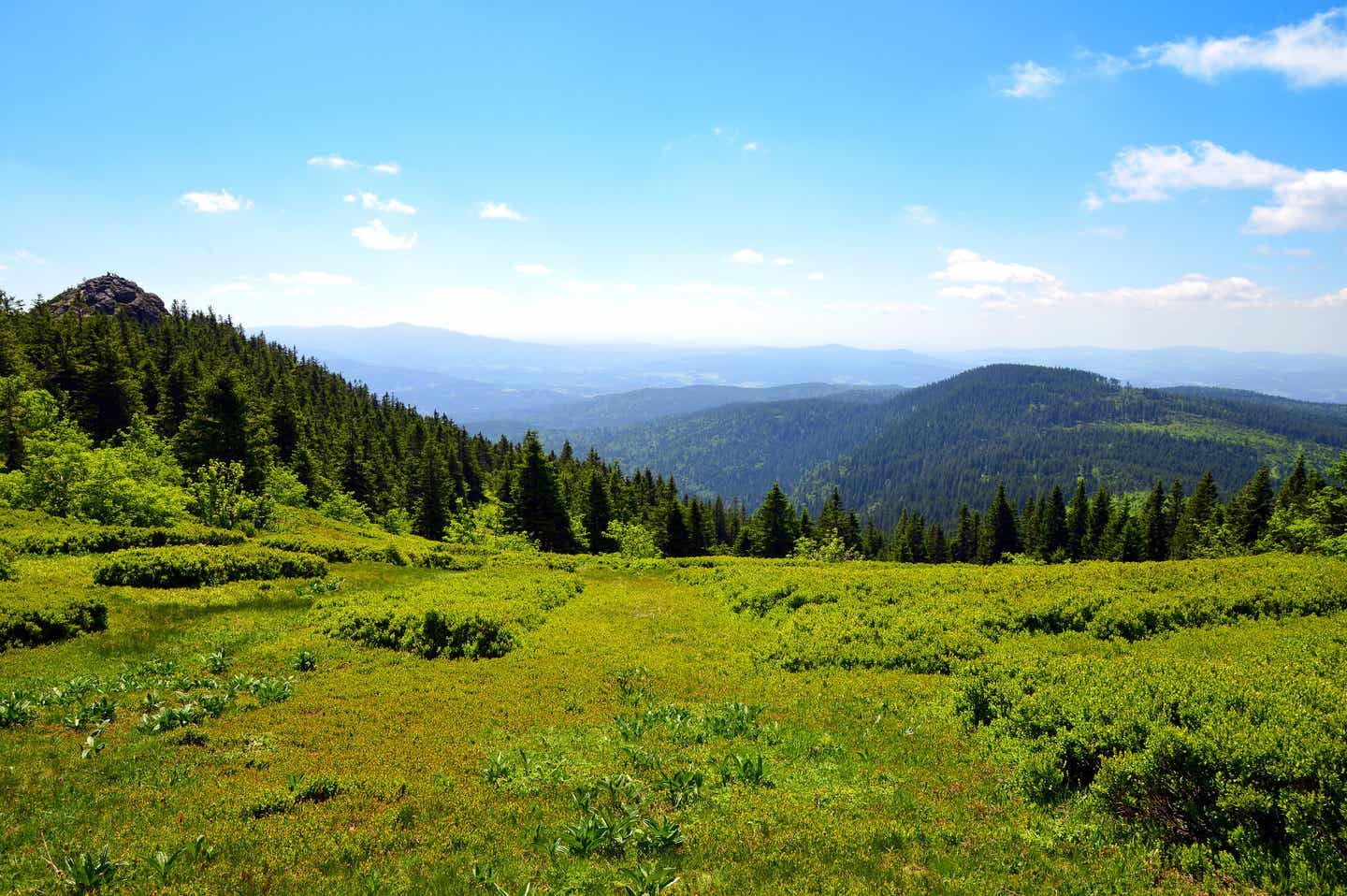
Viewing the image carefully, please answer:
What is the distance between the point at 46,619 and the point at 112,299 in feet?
585

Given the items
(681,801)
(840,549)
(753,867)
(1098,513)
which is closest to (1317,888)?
(753,867)

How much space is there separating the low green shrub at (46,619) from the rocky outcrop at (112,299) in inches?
6267

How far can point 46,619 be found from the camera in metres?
15.4

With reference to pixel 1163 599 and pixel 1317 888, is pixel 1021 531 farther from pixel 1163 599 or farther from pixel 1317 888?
pixel 1317 888

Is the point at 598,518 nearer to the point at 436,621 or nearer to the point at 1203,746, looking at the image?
the point at 436,621

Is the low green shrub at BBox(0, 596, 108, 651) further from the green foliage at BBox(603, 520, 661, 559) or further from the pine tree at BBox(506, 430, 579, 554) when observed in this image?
the green foliage at BBox(603, 520, 661, 559)

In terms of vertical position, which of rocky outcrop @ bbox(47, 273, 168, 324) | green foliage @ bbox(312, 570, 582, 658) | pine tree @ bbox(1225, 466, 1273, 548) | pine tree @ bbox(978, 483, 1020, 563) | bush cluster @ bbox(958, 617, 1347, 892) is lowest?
pine tree @ bbox(978, 483, 1020, 563)

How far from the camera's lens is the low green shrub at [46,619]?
48.6ft

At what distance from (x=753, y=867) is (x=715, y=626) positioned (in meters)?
15.6

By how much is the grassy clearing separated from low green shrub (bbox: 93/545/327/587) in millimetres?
2907

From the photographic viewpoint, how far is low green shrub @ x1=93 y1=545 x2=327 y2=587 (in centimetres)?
2195

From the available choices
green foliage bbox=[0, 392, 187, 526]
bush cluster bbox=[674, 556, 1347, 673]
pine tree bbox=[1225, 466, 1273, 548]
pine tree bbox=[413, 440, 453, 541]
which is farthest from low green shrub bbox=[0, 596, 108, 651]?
pine tree bbox=[1225, 466, 1273, 548]

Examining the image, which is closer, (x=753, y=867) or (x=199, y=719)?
(x=753, y=867)

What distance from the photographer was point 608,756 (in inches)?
416
